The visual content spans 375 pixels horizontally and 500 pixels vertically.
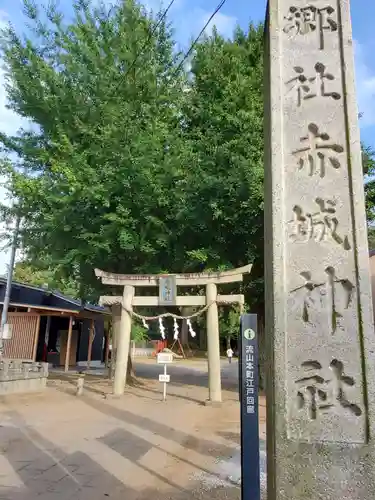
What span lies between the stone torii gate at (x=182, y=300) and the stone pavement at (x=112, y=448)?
2.77 ft

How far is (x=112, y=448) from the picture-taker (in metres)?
6.96

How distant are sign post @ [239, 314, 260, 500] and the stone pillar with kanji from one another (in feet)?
3.78

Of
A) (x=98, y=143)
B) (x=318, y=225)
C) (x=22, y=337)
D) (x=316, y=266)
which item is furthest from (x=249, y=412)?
(x=22, y=337)

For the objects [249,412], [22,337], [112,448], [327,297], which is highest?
[327,297]

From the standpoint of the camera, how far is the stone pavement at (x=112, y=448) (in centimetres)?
502

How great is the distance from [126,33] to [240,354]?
15879 mm

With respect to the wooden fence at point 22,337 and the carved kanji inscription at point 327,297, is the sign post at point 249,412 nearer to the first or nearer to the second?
the carved kanji inscription at point 327,297

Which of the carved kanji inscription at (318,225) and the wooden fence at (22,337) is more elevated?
the carved kanji inscription at (318,225)

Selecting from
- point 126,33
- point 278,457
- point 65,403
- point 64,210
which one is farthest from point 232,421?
point 126,33

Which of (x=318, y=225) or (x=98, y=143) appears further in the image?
(x=98, y=143)

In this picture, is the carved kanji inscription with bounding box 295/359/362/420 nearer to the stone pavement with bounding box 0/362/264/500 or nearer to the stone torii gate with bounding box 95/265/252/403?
the stone pavement with bounding box 0/362/264/500

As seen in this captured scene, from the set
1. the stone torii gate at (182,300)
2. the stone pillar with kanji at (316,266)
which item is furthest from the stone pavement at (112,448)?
the stone pillar with kanji at (316,266)

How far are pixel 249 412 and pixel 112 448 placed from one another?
3.53 m

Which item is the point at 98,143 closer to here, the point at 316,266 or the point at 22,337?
the point at 22,337
